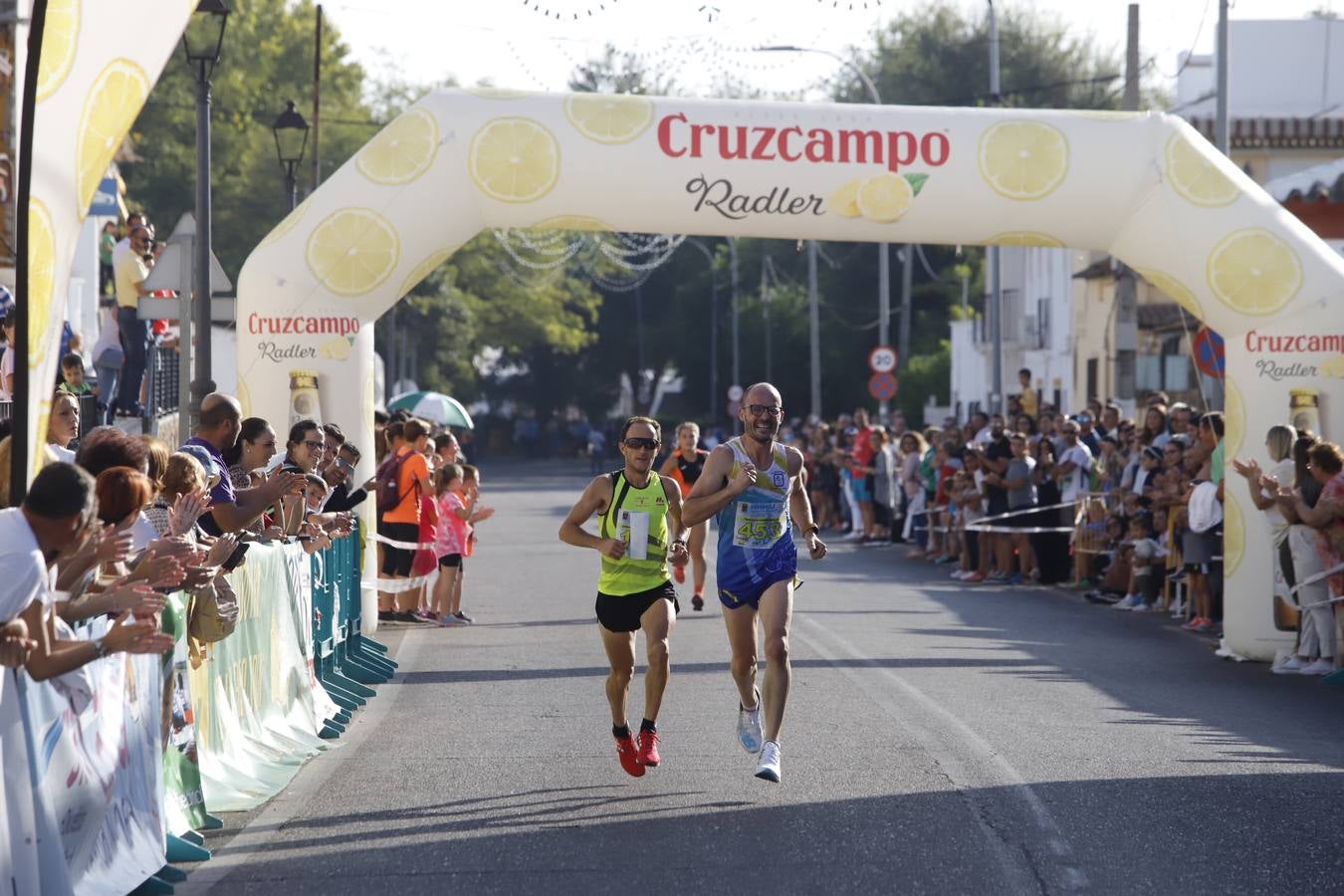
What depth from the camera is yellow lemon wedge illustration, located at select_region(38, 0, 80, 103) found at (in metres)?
8.02

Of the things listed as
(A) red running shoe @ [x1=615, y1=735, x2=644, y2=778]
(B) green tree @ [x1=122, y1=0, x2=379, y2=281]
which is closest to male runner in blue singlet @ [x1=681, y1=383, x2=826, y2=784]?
(A) red running shoe @ [x1=615, y1=735, x2=644, y2=778]

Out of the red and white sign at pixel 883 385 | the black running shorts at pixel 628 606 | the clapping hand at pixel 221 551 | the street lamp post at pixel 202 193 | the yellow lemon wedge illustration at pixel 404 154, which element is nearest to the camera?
the clapping hand at pixel 221 551

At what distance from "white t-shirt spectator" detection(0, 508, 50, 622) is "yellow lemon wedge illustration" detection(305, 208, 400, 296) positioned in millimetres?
10124

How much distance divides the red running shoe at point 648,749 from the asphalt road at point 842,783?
136mm

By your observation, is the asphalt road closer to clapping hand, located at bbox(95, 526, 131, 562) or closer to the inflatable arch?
clapping hand, located at bbox(95, 526, 131, 562)

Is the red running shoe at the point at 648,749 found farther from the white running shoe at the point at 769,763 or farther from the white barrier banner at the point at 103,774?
the white barrier banner at the point at 103,774

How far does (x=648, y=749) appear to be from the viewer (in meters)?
9.85

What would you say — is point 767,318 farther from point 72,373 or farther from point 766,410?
point 766,410

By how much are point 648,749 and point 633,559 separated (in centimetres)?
91

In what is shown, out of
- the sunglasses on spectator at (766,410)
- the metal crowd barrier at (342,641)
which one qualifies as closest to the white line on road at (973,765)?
the sunglasses on spectator at (766,410)

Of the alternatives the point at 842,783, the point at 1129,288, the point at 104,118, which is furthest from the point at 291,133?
the point at 842,783

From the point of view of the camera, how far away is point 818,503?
126 ft

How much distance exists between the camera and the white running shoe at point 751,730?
9883 millimetres

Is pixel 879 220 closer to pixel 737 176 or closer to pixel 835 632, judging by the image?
pixel 737 176
